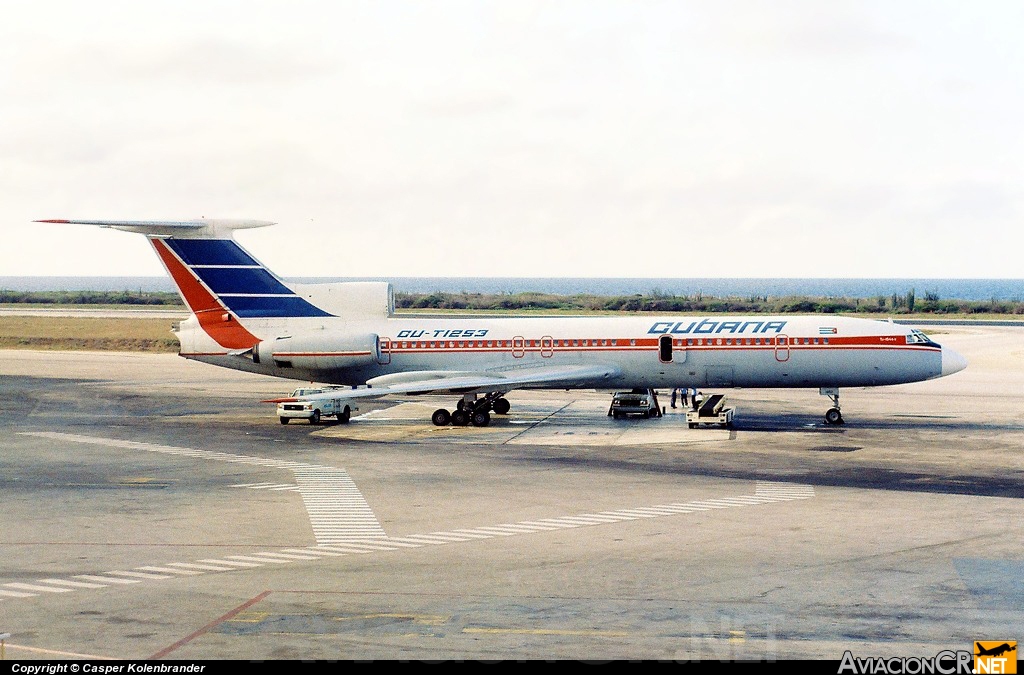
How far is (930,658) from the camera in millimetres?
16188

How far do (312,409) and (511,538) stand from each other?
22727 millimetres

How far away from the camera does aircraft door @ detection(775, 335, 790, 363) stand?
146ft

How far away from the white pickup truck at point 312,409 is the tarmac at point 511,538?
2.58ft

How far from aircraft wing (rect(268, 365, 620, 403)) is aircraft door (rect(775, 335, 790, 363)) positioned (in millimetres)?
6246

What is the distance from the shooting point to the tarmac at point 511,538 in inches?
693

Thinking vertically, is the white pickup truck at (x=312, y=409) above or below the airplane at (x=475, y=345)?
below

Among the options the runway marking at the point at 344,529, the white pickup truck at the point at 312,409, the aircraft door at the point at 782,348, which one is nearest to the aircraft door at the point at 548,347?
the white pickup truck at the point at 312,409

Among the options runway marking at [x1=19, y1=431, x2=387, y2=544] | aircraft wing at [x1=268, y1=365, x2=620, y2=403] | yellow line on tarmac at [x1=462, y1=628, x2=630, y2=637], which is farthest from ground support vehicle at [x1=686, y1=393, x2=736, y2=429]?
yellow line on tarmac at [x1=462, y1=628, x2=630, y2=637]

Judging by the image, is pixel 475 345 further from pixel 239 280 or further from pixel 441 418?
pixel 239 280

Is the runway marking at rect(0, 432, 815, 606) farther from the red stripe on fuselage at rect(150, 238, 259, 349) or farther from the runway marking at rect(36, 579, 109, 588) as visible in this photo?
the red stripe on fuselage at rect(150, 238, 259, 349)

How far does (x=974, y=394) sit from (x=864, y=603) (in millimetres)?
40141

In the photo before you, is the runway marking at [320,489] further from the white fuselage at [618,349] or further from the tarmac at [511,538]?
the white fuselage at [618,349]

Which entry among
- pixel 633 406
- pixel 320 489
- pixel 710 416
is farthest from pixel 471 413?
pixel 320 489

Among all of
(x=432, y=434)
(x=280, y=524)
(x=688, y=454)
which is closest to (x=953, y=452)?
(x=688, y=454)
